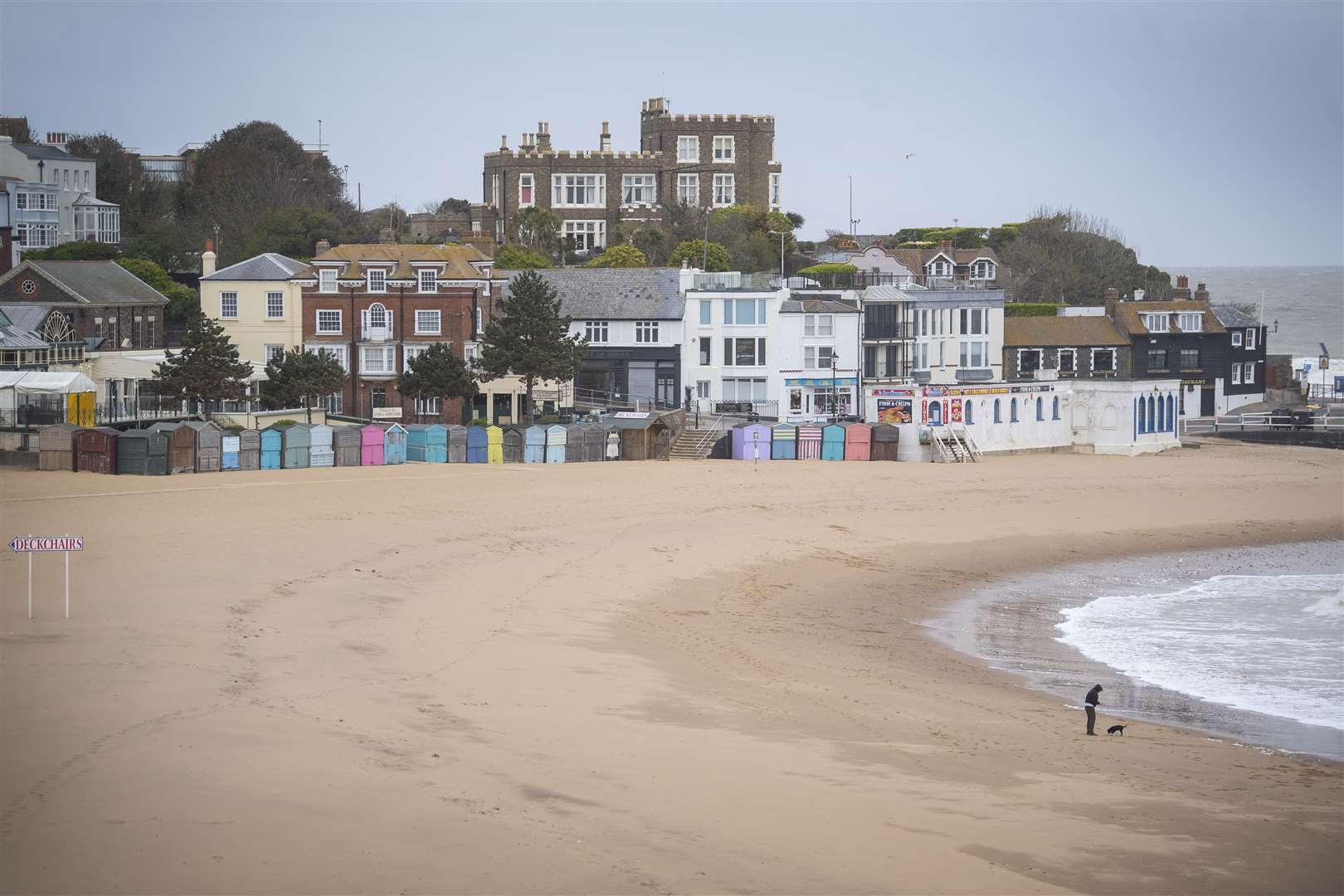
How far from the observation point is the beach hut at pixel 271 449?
143ft

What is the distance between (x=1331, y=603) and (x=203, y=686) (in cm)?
2327

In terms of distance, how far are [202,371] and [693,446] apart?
16.1 m

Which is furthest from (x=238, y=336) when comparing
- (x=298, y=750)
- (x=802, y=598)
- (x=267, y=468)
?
(x=298, y=750)

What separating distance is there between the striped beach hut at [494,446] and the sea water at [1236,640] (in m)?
21.3

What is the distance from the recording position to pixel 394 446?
46.4 metres

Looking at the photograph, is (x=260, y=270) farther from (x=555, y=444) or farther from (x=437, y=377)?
(x=555, y=444)

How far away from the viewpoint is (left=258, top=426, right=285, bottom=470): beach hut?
143ft

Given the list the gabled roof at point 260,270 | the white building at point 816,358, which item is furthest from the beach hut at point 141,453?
the white building at point 816,358

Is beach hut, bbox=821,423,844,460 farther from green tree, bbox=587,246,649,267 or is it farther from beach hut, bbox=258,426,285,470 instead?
green tree, bbox=587,246,649,267

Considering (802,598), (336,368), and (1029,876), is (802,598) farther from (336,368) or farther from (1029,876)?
(336,368)

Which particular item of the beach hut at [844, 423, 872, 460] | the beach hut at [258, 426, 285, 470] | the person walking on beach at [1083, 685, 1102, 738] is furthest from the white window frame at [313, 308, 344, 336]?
the person walking on beach at [1083, 685, 1102, 738]

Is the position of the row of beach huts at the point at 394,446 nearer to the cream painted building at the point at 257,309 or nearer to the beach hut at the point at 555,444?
the beach hut at the point at 555,444

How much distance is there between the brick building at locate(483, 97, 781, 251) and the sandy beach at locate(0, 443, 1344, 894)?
155ft

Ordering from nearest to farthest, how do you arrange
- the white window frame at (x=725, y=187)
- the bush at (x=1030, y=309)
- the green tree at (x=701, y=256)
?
the bush at (x=1030, y=309) → the green tree at (x=701, y=256) → the white window frame at (x=725, y=187)
